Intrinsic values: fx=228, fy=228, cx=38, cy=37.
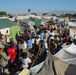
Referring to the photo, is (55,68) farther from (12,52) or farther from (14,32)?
(14,32)

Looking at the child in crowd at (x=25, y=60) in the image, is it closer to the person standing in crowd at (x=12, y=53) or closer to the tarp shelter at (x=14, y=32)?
the person standing in crowd at (x=12, y=53)

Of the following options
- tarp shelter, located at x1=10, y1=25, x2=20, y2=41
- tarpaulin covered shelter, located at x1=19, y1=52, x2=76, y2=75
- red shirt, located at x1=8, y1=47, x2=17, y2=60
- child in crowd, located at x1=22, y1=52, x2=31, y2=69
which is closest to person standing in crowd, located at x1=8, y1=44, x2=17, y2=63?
red shirt, located at x1=8, y1=47, x2=17, y2=60

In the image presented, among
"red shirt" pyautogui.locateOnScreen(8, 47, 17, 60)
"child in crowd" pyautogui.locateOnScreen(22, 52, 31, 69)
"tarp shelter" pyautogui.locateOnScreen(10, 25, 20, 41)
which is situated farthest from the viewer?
"tarp shelter" pyautogui.locateOnScreen(10, 25, 20, 41)

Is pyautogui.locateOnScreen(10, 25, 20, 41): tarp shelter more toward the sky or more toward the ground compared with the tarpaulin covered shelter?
more toward the ground

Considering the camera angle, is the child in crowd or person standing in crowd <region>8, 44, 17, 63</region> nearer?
the child in crowd

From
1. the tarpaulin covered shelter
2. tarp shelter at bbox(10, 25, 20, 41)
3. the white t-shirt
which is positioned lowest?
tarp shelter at bbox(10, 25, 20, 41)

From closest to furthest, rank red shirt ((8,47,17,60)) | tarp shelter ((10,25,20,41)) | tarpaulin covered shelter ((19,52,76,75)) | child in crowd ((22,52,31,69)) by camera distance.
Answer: tarpaulin covered shelter ((19,52,76,75)), child in crowd ((22,52,31,69)), red shirt ((8,47,17,60)), tarp shelter ((10,25,20,41))

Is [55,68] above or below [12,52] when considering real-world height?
above

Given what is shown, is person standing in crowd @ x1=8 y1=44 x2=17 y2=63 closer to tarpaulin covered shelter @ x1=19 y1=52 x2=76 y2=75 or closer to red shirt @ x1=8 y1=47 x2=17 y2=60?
red shirt @ x1=8 y1=47 x2=17 y2=60

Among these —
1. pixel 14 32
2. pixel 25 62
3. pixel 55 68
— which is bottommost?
pixel 14 32

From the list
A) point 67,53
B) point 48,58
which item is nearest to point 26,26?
point 67,53

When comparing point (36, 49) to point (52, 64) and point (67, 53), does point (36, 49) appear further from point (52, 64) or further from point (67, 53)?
point (52, 64)

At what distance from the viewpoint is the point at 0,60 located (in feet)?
33.9

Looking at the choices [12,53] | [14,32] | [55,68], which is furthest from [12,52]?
[14,32]
